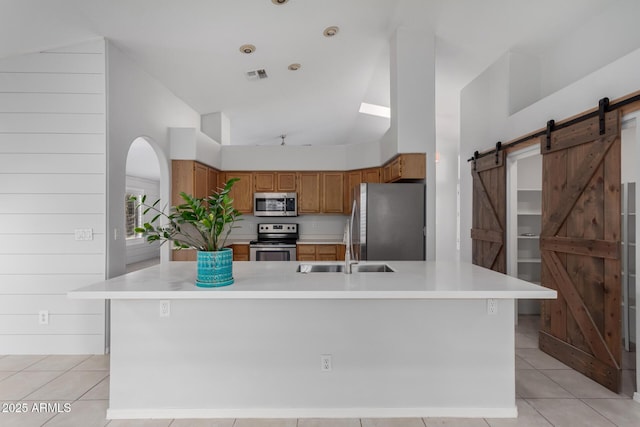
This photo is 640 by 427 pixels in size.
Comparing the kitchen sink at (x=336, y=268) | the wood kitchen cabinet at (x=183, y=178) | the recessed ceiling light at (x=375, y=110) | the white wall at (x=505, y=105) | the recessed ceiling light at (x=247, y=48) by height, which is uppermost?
the recessed ceiling light at (x=375, y=110)

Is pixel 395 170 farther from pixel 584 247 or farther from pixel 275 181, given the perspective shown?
pixel 275 181

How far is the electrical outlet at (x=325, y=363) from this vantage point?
200 centimetres

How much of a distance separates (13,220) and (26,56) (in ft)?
4.71

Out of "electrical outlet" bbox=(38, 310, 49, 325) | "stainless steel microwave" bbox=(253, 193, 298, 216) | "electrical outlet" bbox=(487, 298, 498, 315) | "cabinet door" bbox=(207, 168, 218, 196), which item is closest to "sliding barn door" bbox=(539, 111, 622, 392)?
"electrical outlet" bbox=(487, 298, 498, 315)

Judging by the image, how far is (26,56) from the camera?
2816mm

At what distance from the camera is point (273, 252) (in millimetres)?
5125

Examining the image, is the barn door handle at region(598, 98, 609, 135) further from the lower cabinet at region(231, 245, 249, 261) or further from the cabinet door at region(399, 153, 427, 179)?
the lower cabinet at region(231, 245, 249, 261)

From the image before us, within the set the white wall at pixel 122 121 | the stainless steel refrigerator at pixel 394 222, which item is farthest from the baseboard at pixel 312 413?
the stainless steel refrigerator at pixel 394 222

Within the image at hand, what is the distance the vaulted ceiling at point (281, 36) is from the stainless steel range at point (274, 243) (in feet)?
6.77

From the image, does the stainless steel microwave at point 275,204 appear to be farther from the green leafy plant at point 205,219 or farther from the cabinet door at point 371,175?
the green leafy plant at point 205,219

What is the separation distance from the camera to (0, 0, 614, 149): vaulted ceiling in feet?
8.66

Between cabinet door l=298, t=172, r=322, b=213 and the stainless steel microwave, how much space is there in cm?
14

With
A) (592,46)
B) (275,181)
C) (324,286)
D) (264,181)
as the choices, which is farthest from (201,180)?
(592,46)

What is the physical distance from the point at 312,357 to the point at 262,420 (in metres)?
0.47
